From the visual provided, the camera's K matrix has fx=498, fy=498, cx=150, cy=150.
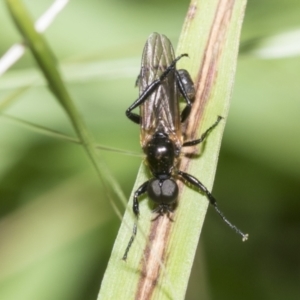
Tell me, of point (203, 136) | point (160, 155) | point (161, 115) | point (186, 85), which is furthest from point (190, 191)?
point (161, 115)

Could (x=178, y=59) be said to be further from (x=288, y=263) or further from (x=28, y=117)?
(x=288, y=263)

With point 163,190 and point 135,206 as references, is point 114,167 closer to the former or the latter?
point 163,190

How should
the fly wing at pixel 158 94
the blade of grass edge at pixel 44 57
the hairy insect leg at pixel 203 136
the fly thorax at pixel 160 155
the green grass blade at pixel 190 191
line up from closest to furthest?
the blade of grass edge at pixel 44 57 < the green grass blade at pixel 190 191 < the hairy insect leg at pixel 203 136 < the fly thorax at pixel 160 155 < the fly wing at pixel 158 94

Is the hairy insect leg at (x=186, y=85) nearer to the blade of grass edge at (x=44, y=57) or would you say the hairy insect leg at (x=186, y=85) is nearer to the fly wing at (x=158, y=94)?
the fly wing at (x=158, y=94)

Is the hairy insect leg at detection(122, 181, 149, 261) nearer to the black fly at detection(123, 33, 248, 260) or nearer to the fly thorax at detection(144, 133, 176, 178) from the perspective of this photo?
the black fly at detection(123, 33, 248, 260)

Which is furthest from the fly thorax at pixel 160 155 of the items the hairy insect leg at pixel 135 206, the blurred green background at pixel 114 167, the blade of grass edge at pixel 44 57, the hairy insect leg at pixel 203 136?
the blade of grass edge at pixel 44 57

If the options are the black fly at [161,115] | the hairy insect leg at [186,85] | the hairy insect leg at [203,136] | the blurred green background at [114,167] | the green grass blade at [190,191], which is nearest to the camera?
the green grass blade at [190,191]

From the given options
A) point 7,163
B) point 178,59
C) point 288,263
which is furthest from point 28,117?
point 288,263
